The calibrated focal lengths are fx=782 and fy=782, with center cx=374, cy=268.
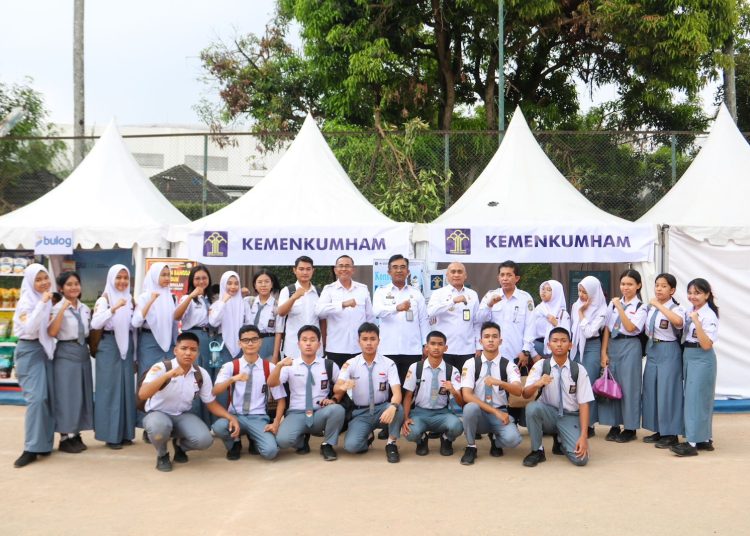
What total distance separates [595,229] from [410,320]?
8.27 ft

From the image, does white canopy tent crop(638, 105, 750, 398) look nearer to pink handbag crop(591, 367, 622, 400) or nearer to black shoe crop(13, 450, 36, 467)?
pink handbag crop(591, 367, 622, 400)

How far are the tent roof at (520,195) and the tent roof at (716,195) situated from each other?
2.59 feet

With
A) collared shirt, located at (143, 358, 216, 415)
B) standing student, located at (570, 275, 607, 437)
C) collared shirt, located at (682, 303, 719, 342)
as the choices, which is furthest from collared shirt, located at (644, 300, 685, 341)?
collared shirt, located at (143, 358, 216, 415)

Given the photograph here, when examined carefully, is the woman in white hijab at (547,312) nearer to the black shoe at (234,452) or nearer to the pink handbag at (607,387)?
the pink handbag at (607,387)

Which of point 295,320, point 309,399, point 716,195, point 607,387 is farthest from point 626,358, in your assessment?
point 716,195

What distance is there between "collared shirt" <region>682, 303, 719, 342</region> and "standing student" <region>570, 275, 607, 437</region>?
73 cm

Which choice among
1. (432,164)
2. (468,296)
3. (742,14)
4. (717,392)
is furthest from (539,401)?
(742,14)

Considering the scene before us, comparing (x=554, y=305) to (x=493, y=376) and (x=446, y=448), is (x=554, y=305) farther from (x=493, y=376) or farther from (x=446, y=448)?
(x=446, y=448)

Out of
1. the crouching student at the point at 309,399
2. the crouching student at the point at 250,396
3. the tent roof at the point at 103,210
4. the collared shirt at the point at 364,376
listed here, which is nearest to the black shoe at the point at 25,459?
the crouching student at the point at 250,396

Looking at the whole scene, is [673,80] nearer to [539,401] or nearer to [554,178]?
[554,178]

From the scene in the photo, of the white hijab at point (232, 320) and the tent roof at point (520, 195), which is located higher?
the tent roof at point (520, 195)

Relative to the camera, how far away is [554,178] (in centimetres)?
935

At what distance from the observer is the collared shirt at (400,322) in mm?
6980

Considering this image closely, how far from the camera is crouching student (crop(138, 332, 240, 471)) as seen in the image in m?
5.80
